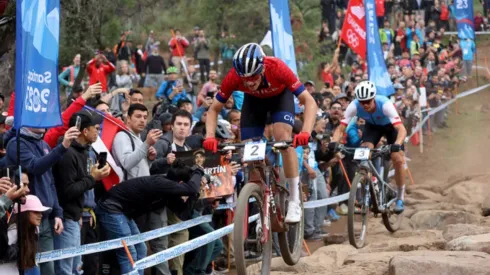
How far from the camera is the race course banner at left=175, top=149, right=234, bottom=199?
11.1 meters

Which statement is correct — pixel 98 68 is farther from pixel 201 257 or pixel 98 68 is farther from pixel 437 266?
pixel 437 266

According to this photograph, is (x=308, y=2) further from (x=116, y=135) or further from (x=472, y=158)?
(x=116, y=135)

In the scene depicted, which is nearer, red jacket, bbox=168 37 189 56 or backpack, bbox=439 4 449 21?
red jacket, bbox=168 37 189 56

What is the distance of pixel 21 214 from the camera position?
8008mm

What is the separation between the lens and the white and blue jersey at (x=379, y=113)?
1321 centimetres

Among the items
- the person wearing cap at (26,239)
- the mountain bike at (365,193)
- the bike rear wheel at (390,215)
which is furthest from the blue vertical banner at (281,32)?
the person wearing cap at (26,239)

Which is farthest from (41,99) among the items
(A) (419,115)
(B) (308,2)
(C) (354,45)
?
(B) (308,2)

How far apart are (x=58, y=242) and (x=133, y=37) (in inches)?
772

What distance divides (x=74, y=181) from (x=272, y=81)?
88.7 inches

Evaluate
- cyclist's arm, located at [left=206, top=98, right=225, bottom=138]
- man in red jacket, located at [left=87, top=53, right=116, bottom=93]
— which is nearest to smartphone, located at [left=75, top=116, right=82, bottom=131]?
cyclist's arm, located at [left=206, top=98, right=225, bottom=138]

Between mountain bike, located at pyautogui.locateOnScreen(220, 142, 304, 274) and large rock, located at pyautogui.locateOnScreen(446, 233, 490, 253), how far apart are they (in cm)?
199

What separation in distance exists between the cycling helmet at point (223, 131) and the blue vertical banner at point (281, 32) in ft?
8.67

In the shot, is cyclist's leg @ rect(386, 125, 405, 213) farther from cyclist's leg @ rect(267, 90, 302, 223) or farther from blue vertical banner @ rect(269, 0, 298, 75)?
cyclist's leg @ rect(267, 90, 302, 223)

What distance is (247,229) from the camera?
930 centimetres
